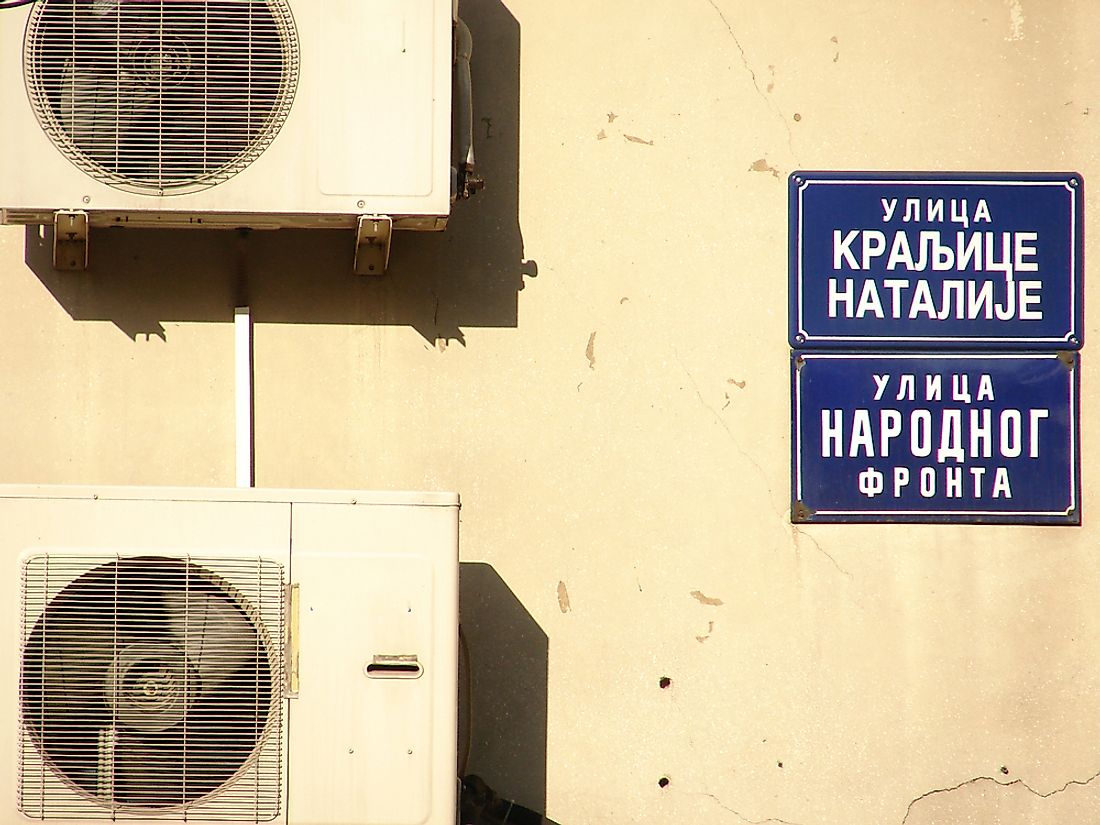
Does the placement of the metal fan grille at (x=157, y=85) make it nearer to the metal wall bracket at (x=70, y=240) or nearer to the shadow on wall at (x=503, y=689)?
the metal wall bracket at (x=70, y=240)

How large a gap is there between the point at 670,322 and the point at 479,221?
507mm

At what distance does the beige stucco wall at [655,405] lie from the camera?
9.61 feet

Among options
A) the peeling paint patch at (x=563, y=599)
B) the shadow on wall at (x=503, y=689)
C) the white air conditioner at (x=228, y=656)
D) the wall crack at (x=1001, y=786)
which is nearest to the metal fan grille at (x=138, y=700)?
the white air conditioner at (x=228, y=656)

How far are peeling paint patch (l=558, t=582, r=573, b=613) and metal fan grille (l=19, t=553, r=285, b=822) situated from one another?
0.70 metres

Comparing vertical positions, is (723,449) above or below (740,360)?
below

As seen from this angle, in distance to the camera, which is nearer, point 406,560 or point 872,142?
point 406,560

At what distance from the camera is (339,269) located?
300 centimetres

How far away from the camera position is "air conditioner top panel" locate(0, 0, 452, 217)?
2.64 metres

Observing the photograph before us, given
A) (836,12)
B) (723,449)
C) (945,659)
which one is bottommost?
(945,659)

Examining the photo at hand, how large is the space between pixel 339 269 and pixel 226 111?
1.57 feet

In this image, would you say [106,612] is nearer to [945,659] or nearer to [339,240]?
[339,240]

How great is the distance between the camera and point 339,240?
9.87 feet

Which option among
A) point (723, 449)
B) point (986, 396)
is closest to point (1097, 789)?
point (986, 396)

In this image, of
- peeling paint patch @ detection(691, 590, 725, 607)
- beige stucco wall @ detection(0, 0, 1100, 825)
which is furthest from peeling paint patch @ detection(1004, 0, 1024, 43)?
peeling paint patch @ detection(691, 590, 725, 607)
